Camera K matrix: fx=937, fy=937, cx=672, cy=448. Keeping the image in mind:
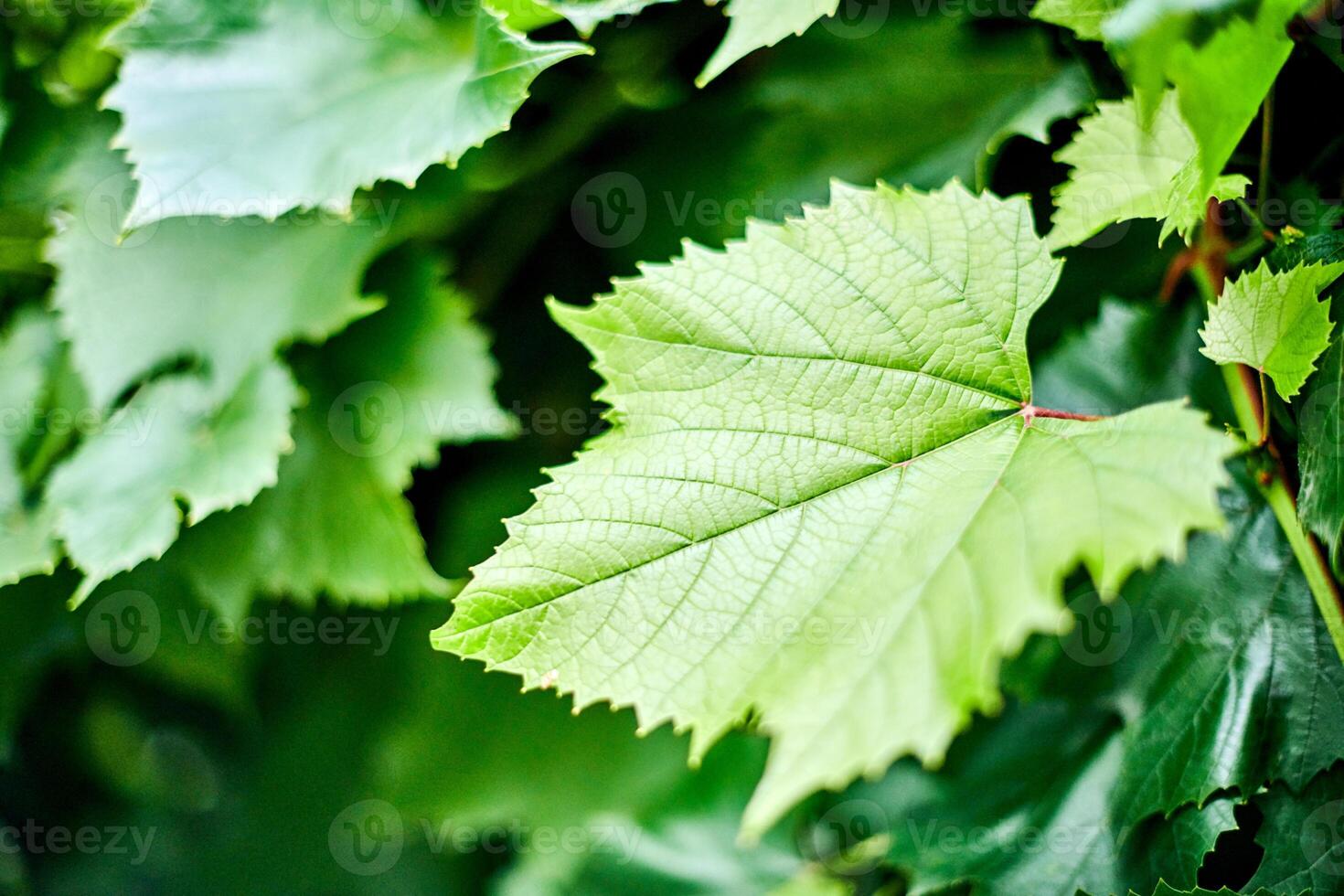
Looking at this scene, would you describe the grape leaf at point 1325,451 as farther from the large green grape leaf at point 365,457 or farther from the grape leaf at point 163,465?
the grape leaf at point 163,465

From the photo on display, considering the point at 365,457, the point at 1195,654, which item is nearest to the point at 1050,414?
the point at 1195,654

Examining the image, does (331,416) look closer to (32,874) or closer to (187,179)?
(187,179)

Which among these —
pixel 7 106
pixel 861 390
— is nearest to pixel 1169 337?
pixel 861 390

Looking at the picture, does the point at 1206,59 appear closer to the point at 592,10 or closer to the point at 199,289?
the point at 592,10

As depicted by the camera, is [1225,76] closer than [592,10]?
Yes

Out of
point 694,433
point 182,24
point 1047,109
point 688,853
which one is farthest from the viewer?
point 688,853

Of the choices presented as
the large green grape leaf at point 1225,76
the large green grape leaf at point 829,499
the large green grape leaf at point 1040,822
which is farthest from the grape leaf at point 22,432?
the large green grape leaf at point 1225,76

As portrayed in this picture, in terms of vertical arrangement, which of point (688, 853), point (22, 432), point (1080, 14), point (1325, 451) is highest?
point (1080, 14)

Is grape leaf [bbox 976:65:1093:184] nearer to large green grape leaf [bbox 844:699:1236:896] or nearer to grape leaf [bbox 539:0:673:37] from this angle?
grape leaf [bbox 539:0:673:37]
